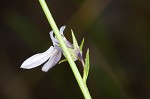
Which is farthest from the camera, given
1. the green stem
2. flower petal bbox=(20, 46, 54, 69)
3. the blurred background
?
the blurred background

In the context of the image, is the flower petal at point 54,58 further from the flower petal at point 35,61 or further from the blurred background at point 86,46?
the blurred background at point 86,46

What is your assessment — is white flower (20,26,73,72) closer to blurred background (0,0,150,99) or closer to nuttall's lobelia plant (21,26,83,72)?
nuttall's lobelia plant (21,26,83,72)

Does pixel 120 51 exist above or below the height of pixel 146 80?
above

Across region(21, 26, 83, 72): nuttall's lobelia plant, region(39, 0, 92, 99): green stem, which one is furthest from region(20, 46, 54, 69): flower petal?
region(39, 0, 92, 99): green stem

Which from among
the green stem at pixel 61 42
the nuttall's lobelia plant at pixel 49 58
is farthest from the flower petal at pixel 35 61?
the green stem at pixel 61 42

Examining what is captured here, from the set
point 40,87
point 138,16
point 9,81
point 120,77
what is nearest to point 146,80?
point 120,77

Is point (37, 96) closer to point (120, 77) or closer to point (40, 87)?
point (40, 87)

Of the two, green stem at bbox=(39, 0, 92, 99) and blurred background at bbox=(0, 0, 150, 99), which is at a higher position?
blurred background at bbox=(0, 0, 150, 99)

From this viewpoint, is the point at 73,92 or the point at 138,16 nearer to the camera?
the point at 73,92
